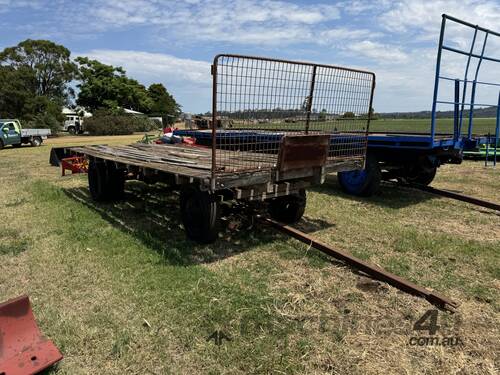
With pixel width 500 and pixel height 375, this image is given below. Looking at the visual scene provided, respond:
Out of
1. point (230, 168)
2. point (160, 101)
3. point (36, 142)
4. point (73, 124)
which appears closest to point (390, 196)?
point (230, 168)

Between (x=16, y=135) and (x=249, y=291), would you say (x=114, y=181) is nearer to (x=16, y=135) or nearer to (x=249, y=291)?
(x=249, y=291)

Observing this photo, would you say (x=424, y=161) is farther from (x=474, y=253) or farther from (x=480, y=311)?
(x=480, y=311)

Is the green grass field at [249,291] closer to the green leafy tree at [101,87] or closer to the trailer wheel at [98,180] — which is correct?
the trailer wheel at [98,180]

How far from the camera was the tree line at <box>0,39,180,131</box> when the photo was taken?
35.6 meters

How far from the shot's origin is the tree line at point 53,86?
35594 mm

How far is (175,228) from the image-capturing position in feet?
18.4

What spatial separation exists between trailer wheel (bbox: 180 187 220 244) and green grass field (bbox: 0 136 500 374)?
158 mm

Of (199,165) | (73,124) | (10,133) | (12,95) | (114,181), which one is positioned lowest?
(114,181)

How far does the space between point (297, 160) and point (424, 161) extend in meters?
4.58

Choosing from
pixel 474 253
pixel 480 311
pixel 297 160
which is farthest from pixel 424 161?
pixel 480 311

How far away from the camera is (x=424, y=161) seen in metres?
8.27

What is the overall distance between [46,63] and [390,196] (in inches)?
1720

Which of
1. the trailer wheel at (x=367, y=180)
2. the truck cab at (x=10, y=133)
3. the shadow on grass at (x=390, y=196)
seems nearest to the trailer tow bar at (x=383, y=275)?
the shadow on grass at (x=390, y=196)

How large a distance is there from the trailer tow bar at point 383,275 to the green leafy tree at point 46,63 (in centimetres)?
4302
